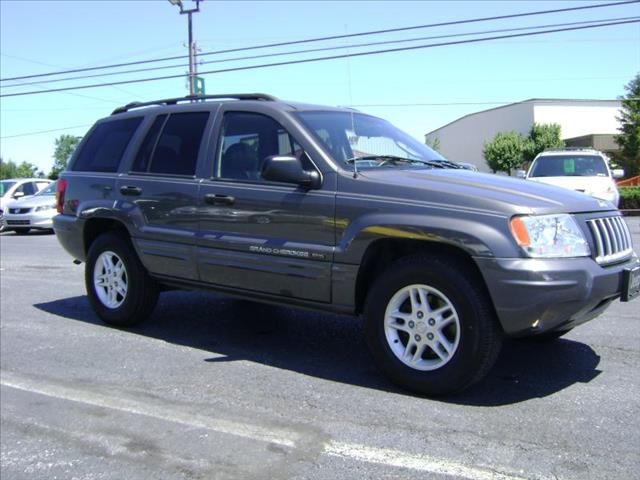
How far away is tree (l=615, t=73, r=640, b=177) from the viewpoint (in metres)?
46.0

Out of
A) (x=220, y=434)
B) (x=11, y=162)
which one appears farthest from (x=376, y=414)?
(x=11, y=162)

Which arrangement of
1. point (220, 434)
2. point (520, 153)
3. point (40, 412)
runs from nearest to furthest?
point (220, 434)
point (40, 412)
point (520, 153)

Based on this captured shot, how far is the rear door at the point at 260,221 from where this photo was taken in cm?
431

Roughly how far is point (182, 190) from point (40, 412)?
6.50 feet

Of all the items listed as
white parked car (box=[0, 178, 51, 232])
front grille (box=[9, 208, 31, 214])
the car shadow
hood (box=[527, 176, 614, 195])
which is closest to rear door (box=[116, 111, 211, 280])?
the car shadow

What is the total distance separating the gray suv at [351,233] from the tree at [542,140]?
177ft

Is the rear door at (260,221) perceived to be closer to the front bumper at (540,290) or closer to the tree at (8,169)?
the front bumper at (540,290)

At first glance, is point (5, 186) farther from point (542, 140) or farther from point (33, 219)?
point (542, 140)

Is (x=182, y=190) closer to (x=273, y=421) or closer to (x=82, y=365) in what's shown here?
(x=82, y=365)

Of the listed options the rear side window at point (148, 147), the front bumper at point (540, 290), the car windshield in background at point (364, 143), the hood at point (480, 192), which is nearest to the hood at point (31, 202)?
the rear side window at point (148, 147)

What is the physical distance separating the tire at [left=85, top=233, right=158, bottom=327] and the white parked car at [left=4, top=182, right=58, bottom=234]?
13392 mm

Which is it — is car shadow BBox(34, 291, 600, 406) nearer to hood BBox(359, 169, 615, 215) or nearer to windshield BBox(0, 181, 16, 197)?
hood BBox(359, 169, 615, 215)

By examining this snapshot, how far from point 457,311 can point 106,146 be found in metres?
3.90

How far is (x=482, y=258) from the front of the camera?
363cm
